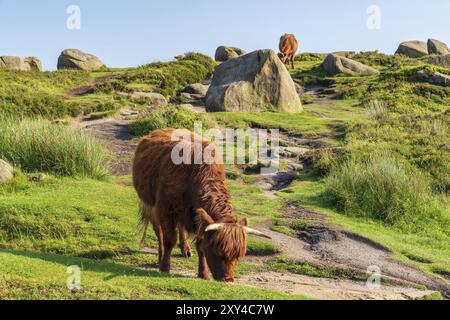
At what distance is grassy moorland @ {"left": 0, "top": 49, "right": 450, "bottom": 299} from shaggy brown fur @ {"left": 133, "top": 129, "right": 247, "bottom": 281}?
1.38 feet

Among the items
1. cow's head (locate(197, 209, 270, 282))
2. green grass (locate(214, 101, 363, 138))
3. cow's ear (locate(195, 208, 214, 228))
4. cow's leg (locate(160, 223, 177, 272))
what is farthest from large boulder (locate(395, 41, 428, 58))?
cow's head (locate(197, 209, 270, 282))

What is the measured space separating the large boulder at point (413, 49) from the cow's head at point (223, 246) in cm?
5006

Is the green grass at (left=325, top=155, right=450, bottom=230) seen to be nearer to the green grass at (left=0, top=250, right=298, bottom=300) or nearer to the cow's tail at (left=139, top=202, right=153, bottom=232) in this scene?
the cow's tail at (left=139, top=202, right=153, bottom=232)

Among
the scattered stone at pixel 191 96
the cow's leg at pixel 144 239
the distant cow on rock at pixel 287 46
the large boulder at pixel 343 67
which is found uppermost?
the distant cow on rock at pixel 287 46

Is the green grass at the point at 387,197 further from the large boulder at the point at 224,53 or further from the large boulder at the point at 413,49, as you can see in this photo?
the large boulder at the point at 413,49

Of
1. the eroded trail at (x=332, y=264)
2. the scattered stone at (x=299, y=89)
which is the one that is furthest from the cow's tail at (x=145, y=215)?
the scattered stone at (x=299, y=89)

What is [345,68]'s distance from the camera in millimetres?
40500

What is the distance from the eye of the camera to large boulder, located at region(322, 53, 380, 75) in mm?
40188

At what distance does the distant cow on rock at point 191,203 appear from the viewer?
24.8 ft
